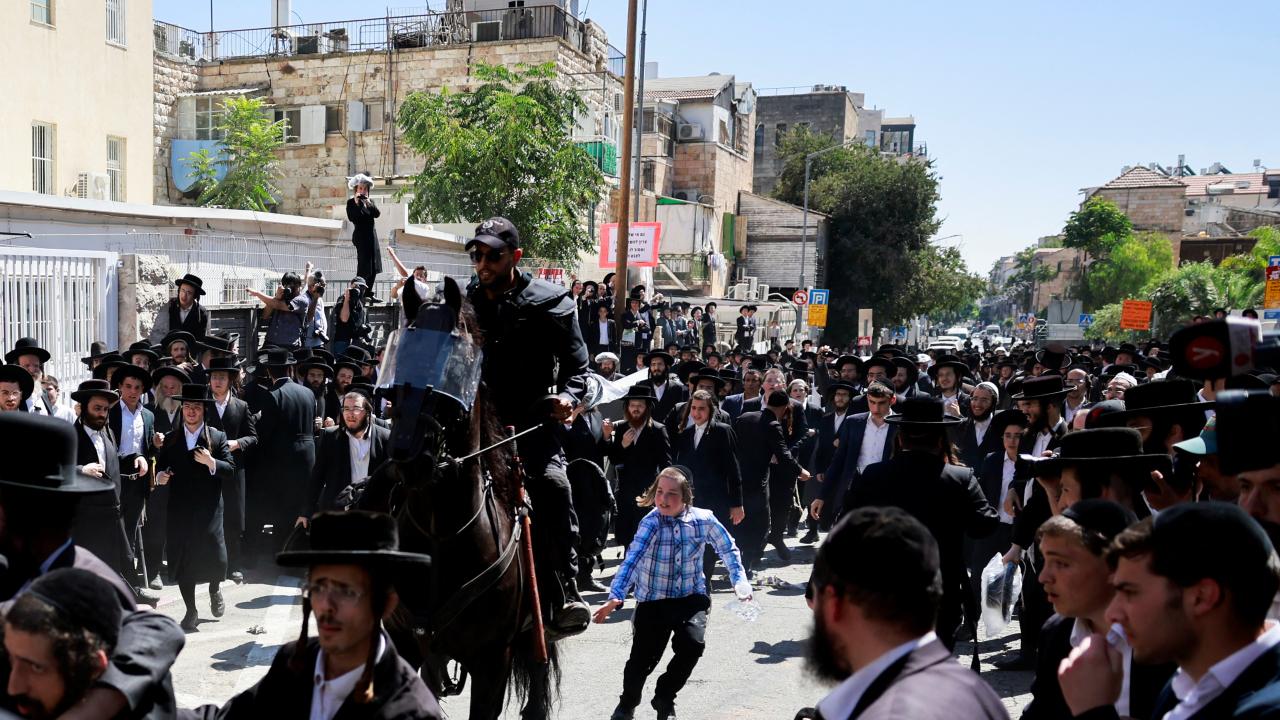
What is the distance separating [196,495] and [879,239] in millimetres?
50763

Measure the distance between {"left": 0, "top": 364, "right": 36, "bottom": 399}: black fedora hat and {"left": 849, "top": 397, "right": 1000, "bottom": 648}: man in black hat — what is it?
20.5 ft

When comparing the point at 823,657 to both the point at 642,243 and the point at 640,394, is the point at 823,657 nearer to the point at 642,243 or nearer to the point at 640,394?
the point at 640,394

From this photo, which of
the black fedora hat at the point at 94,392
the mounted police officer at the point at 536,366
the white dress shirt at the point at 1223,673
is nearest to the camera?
the white dress shirt at the point at 1223,673

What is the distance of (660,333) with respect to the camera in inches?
993

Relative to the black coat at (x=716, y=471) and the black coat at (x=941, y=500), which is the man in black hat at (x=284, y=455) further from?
the black coat at (x=941, y=500)

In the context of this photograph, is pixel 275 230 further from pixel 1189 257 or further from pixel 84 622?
pixel 1189 257

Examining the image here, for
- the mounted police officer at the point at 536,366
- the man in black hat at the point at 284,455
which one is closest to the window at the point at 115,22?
the man in black hat at the point at 284,455

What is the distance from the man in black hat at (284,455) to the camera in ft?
38.4

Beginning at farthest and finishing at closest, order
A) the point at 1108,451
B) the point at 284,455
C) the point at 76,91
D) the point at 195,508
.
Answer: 1. the point at 76,91
2. the point at 284,455
3. the point at 195,508
4. the point at 1108,451

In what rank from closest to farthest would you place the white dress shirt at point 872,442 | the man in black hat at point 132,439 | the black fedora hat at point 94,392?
the black fedora hat at point 94,392, the man in black hat at point 132,439, the white dress shirt at point 872,442

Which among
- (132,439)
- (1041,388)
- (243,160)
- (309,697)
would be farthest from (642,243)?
(309,697)

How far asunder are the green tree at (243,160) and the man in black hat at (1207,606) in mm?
31212

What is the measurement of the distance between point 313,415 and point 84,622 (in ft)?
30.2

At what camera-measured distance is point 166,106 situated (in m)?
36.4
